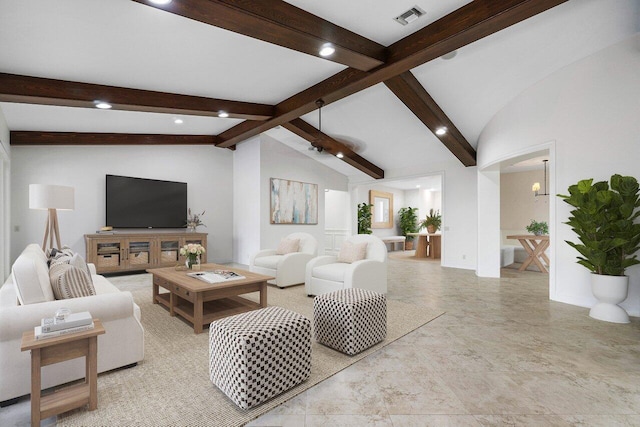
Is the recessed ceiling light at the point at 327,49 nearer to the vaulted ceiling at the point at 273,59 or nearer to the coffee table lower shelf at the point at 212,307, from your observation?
the vaulted ceiling at the point at 273,59

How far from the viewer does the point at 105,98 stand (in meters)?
3.78

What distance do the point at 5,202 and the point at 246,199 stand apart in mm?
4025

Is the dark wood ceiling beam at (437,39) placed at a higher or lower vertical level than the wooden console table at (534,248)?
higher

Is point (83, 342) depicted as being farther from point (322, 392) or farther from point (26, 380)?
point (322, 392)

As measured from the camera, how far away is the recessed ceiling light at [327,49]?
2.94 m

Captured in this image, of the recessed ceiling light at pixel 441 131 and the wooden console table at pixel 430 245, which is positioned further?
the wooden console table at pixel 430 245

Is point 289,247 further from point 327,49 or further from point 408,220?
point 408,220

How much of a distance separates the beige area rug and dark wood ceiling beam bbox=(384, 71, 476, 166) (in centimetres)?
311

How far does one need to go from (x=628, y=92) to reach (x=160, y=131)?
7.01 metres

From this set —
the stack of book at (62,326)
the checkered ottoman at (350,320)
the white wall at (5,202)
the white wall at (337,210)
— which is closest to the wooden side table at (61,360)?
the stack of book at (62,326)

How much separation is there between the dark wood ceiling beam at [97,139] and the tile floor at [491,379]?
5.82 metres

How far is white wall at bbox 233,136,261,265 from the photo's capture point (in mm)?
7051

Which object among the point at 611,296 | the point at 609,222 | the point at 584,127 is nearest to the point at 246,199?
the point at 584,127

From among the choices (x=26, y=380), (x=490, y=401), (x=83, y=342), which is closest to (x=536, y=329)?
(x=490, y=401)
